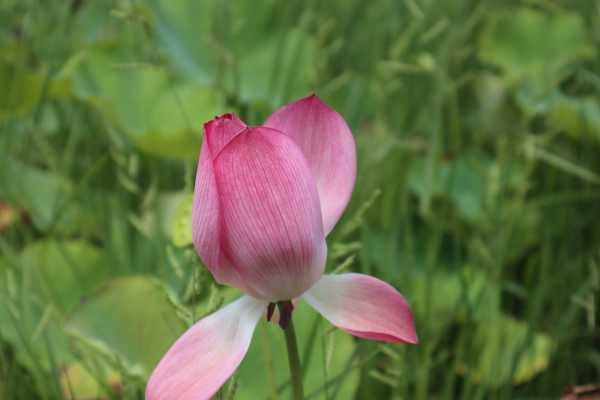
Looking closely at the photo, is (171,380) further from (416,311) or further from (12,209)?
(12,209)

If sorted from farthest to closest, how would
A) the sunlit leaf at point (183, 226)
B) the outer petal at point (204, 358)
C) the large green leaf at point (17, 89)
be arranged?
the large green leaf at point (17, 89) < the sunlit leaf at point (183, 226) < the outer petal at point (204, 358)

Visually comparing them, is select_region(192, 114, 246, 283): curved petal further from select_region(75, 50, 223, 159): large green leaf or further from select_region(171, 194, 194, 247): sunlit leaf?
select_region(75, 50, 223, 159): large green leaf

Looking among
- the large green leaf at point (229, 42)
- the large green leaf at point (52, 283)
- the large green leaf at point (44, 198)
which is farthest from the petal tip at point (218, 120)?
the large green leaf at point (229, 42)

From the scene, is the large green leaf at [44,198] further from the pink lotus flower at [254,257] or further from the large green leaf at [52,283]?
the pink lotus flower at [254,257]

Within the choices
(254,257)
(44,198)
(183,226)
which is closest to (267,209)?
(254,257)

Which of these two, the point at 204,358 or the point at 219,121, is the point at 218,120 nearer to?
the point at 219,121

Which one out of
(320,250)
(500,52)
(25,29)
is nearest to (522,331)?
(320,250)

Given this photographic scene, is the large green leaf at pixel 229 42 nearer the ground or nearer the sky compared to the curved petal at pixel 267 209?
nearer the ground
